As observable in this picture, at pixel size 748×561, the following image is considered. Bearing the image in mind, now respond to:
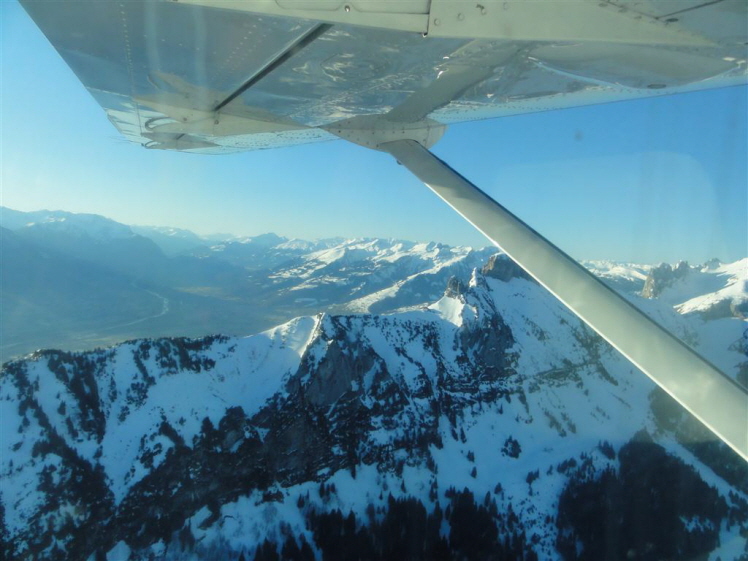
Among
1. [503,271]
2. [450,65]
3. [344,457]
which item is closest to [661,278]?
[503,271]

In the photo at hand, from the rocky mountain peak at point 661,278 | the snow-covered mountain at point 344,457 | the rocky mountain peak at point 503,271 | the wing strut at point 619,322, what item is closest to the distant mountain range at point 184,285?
the rocky mountain peak at point 661,278

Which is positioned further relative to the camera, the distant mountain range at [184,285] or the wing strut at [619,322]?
the distant mountain range at [184,285]

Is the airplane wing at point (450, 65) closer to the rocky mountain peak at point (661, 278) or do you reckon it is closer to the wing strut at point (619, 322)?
the wing strut at point (619, 322)

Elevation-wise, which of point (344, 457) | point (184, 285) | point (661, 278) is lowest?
point (184, 285)

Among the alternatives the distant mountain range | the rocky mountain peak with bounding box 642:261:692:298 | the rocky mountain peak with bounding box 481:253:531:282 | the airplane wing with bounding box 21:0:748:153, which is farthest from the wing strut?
the rocky mountain peak with bounding box 642:261:692:298

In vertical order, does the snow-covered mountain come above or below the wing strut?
below

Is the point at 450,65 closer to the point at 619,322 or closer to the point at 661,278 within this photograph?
the point at 619,322

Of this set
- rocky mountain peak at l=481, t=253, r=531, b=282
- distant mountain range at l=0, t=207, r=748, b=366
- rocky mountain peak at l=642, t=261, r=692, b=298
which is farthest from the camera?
rocky mountain peak at l=642, t=261, r=692, b=298

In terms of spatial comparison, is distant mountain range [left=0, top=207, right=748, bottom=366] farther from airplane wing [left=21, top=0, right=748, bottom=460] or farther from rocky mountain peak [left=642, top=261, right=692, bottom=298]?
airplane wing [left=21, top=0, right=748, bottom=460]
